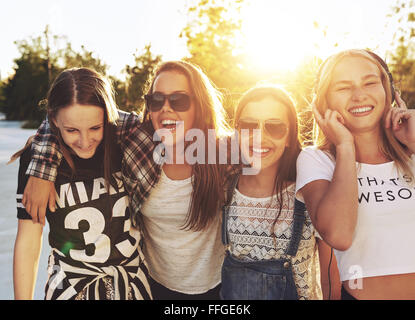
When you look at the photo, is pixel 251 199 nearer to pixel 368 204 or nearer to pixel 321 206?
pixel 321 206

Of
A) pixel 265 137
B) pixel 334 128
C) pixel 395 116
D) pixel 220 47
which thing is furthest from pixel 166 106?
pixel 220 47

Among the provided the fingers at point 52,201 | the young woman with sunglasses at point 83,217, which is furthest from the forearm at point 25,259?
the fingers at point 52,201

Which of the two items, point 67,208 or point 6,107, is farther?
point 6,107

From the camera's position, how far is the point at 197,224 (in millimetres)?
2221

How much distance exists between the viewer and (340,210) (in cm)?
176

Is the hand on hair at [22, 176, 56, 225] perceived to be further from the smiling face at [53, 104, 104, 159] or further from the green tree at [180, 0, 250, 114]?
the green tree at [180, 0, 250, 114]

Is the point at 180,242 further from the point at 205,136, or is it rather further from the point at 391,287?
the point at 391,287

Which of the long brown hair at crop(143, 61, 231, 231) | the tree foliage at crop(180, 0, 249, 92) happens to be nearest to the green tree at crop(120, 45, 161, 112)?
the tree foliage at crop(180, 0, 249, 92)

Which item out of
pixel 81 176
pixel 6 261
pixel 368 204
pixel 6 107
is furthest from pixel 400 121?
pixel 6 107

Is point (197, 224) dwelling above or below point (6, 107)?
below

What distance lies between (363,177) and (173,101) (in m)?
1.21
